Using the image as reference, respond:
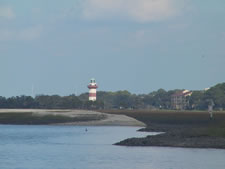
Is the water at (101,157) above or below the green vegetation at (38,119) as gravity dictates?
below

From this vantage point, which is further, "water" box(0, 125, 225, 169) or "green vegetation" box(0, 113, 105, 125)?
"green vegetation" box(0, 113, 105, 125)

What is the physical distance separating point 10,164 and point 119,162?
10.7 metres

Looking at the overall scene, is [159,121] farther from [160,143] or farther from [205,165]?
[205,165]

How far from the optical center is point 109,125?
494ft

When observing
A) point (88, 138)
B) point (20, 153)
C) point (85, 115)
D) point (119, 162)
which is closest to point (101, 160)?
point (119, 162)

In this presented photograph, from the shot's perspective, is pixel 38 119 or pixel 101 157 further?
pixel 38 119

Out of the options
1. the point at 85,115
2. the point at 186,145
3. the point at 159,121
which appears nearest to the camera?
the point at 186,145

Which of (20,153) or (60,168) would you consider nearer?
(60,168)

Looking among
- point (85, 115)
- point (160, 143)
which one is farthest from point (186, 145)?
point (85, 115)

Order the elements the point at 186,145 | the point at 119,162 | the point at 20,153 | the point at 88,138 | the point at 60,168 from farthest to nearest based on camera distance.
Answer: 1. the point at 88,138
2. the point at 186,145
3. the point at 20,153
4. the point at 119,162
5. the point at 60,168

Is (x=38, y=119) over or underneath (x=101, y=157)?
over

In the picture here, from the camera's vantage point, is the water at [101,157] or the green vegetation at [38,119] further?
the green vegetation at [38,119]

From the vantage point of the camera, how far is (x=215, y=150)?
7362cm

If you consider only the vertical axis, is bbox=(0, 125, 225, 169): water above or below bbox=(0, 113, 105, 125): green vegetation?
below
